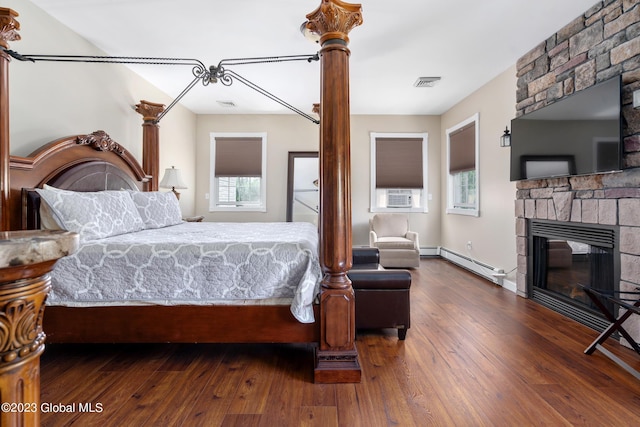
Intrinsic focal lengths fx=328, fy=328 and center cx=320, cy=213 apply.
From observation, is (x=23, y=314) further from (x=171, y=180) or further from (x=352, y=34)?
(x=171, y=180)

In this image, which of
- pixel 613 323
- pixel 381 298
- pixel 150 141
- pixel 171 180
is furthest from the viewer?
pixel 171 180

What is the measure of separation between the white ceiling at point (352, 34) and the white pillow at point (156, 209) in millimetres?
1563

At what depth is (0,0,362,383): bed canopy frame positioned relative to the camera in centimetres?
194

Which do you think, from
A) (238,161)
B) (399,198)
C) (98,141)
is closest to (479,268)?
(399,198)

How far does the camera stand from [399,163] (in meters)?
6.00

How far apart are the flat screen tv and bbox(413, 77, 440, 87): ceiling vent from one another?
46.6 inches

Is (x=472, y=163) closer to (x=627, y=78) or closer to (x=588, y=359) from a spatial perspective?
(x=627, y=78)

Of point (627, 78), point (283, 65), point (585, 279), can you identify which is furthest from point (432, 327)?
point (283, 65)

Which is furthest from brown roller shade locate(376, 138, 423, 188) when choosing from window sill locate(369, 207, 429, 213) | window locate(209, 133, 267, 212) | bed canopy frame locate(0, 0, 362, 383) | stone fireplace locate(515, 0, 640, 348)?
bed canopy frame locate(0, 0, 362, 383)

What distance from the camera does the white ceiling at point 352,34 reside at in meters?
2.72

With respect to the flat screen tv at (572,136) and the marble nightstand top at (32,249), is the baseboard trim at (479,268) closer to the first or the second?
the flat screen tv at (572,136)

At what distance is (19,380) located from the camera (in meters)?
0.69

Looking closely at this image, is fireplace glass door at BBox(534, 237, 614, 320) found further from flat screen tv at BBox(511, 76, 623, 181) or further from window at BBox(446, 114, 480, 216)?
window at BBox(446, 114, 480, 216)

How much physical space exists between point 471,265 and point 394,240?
3.79ft
